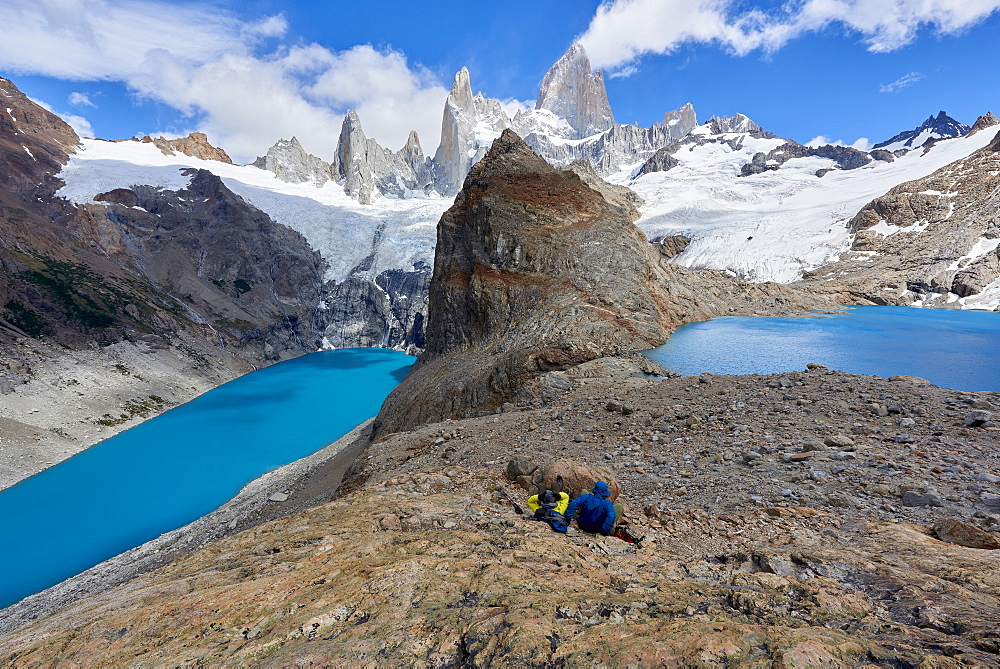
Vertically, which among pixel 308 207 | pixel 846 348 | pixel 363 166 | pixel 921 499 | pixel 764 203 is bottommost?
pixel 846 348

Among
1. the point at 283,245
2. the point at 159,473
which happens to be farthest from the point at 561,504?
the point at 283,245

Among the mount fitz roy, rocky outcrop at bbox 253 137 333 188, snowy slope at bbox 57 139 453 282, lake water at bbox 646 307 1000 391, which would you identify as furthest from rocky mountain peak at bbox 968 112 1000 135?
rocky outcrop at bbox 253 137 333 188

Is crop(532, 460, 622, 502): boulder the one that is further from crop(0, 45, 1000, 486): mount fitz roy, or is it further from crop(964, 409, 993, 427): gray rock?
crop(0, 45, 1000, 486): mount fitz roy

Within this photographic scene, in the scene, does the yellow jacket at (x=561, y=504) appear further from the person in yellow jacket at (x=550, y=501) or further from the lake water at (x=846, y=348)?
the lake water at (x=846, y=348)

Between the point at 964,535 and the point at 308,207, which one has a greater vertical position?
the point at 308,207

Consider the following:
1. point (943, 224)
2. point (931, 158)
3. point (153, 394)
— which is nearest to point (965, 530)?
point (153, 394)

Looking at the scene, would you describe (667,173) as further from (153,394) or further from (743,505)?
(743,505)

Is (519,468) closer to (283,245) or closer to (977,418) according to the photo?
(977,418)
